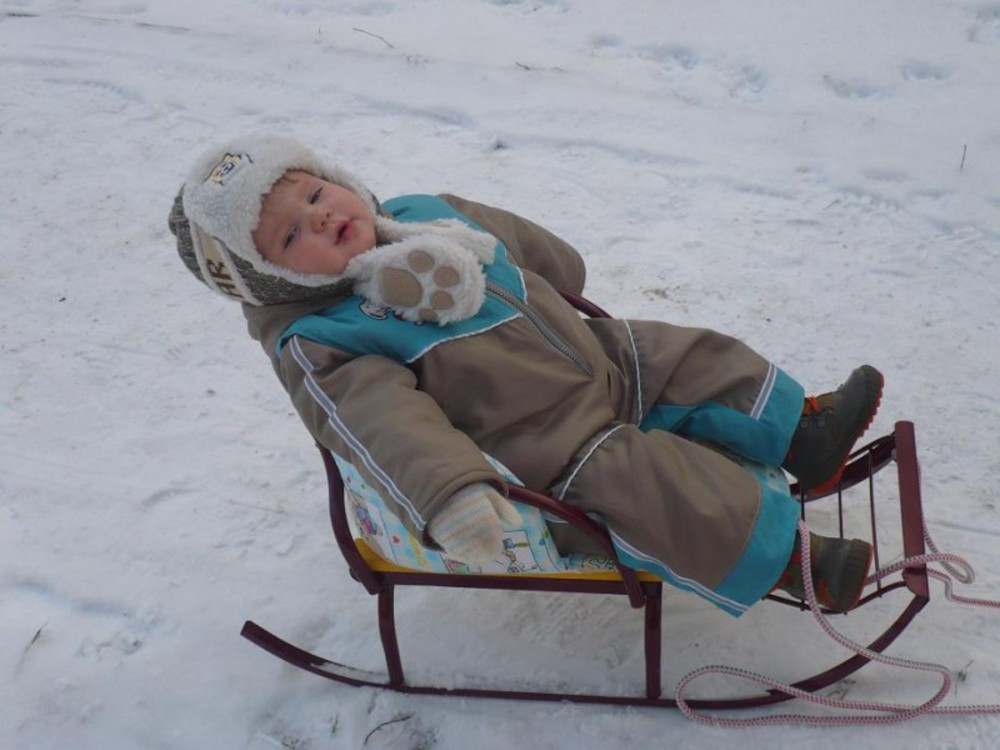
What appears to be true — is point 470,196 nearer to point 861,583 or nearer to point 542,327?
point 542,327

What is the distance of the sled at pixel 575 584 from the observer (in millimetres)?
1847

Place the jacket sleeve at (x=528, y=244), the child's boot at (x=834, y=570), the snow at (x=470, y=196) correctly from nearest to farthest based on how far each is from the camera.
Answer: the child's boot at (x=834, y=570) → the snow at (x=470, y=196) → the jacket sleeve at (x=528, y=244)

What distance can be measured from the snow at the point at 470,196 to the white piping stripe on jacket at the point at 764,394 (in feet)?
1.46

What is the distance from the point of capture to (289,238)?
1.83 m

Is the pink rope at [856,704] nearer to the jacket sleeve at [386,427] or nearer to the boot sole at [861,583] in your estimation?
the boot sole at [861,583]

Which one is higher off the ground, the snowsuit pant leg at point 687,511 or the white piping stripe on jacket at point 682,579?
the snowsuit pant leg at point 687,511

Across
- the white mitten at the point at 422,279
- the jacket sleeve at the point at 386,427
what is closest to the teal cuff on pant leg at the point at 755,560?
the jacket sleeve at the point at 386,427

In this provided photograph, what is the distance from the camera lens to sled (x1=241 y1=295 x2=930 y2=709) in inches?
72.7

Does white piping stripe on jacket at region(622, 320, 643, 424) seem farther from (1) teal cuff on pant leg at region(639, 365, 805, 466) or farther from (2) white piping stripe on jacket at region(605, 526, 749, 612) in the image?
(2) white piping stripe on jacket at region(605, 526, 749, 612)

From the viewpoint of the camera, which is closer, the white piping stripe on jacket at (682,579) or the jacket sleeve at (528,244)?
the white piping stripe on jacket at (682,579)

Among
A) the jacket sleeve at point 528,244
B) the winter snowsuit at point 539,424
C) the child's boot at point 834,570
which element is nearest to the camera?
the winter snowsuit at point 539,424

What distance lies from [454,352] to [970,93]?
101 inches

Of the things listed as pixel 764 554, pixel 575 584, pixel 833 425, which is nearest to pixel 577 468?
pixel 575 584

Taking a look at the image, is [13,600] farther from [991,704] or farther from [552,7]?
[552,7]
